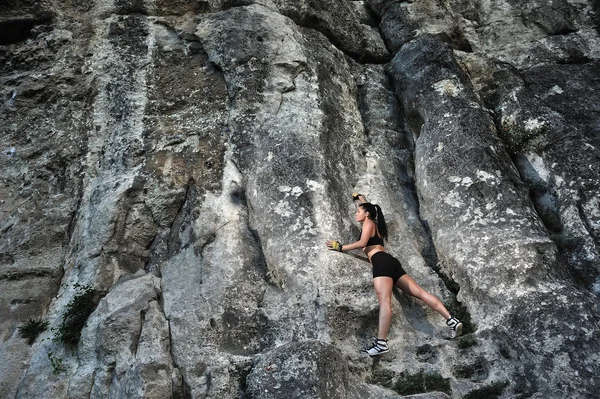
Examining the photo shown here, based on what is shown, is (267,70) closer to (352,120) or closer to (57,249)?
(352,120)

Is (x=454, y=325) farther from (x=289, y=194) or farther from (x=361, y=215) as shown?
(x=289, y=194)

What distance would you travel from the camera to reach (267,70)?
966 cm

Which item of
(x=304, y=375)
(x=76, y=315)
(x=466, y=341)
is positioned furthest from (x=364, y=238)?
(x=76, y=315)

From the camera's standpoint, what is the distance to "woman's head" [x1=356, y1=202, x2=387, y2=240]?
317 inches

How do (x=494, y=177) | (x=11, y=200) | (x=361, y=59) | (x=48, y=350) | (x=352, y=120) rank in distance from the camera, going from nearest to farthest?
1. (x=48, y=350)
2. (x=494, y=177)
3. (x=11, y=200)
4. (x=352, y=120)
5. (x=361, y=59)

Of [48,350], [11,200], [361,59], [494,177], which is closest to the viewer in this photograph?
[48,350]

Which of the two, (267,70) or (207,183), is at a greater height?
(267,70)

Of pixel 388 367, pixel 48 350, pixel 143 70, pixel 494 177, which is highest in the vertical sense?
pixel 494 177

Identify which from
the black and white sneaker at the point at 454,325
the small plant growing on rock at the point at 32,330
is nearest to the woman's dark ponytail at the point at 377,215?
the black and white sneaker at the point at 454,325

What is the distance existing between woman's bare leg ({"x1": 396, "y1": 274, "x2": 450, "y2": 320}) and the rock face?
250 mm

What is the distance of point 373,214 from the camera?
8.05 m

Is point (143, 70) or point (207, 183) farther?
point (143, 70)

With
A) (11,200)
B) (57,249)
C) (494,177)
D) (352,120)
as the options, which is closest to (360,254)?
(494,177)

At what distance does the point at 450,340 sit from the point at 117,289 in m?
4.11
